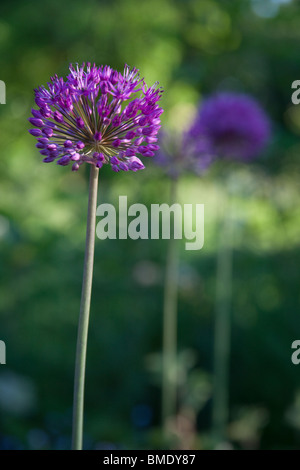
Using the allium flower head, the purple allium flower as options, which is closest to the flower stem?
the purple allium flower

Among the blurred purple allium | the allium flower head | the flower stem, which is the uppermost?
the allium flower head

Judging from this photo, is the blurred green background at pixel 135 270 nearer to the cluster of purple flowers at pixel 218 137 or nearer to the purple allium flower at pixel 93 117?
the cluster of purple flowers at pixel 218 137

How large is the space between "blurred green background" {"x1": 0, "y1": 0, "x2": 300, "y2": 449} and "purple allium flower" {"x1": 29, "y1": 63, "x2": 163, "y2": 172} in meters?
1.35

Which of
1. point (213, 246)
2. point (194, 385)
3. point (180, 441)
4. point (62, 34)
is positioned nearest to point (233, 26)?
point (62, 34)

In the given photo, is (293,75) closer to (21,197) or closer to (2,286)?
(21,197)

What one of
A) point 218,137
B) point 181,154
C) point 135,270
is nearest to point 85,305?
point 181,154

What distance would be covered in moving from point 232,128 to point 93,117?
158 centimetres

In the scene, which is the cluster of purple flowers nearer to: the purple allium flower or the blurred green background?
the blurred green background

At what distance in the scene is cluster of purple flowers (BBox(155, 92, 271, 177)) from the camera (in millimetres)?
2248

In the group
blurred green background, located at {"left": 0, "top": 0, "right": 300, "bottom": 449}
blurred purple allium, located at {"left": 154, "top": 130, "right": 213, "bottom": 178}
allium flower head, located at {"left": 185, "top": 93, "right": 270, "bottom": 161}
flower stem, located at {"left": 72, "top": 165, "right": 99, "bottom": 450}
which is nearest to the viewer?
flower stem, located at {"left": 72, "top": 165, "right": 99, "bottom": 450}

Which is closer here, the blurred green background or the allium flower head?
the allium flower head

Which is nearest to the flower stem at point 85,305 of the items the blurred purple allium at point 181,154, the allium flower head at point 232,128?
the blurred purple allium at point 181,154

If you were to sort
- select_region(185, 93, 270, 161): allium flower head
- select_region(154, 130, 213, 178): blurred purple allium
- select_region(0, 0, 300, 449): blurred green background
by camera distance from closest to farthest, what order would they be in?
select_region(154, 130, 213, 178): blurred purple allium
select_region(185, 93, 270, 161): allium flower head
select_region(0, 0, 300, 449): blurred green background
